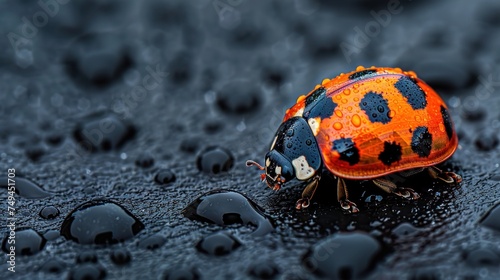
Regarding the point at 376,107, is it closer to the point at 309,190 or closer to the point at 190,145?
the point at 309,190

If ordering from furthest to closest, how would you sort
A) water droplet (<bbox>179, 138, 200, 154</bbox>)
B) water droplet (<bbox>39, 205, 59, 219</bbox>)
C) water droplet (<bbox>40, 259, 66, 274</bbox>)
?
water droplet (<bbox>179, 138, 200, 154</bbox>) < water droplet (<bbox>39, 205, 59, 219</bbox>) < water droplet (<bbox>40, 259, 66, 274</bbox>)

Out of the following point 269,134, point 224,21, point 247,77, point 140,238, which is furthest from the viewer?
point 224,21

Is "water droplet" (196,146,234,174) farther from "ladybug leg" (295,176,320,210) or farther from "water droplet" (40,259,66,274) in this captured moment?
"water droplet" (40,259,66,274)

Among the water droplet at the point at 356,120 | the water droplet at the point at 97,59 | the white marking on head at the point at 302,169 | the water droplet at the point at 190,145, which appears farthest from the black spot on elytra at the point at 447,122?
the water droplet at the point at 97,59

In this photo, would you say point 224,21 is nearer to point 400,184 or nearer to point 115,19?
point 115,19

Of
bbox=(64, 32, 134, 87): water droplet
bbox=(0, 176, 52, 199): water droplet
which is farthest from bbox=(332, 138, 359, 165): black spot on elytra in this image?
bbox=(64, 32, 134, 87): water droplet

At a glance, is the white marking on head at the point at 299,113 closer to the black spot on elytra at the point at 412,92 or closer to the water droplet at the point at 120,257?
the black spot on elytra at the point at 412,92

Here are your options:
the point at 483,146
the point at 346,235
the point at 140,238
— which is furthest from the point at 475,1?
the point at 140,238
